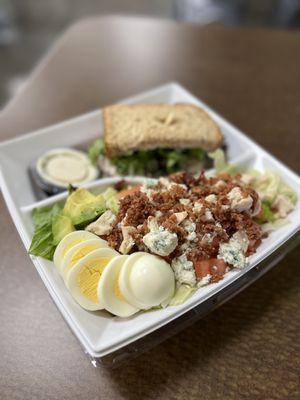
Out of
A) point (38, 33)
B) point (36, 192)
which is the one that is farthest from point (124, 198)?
point (38, 33)

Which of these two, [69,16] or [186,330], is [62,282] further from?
[69,16]

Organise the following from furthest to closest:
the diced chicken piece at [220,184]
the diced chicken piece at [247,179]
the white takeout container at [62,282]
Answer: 1. the diced chicken piece at [247,179]
2. the diced chicken piece at [220,184]
3. the white takeout container at [62,282]

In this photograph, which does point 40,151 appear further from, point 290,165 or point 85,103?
point 290,165

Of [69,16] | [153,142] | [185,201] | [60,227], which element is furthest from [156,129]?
[69,16]

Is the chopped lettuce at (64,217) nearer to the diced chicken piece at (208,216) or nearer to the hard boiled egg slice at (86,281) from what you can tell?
the hard boiled egg slice at (86,281)

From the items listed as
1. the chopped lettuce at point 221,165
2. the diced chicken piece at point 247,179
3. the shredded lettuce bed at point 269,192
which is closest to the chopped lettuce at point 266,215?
the shredded lettuce bed at point 269,192

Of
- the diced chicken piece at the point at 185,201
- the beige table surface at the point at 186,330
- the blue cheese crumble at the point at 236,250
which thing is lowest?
the beige table surface at the point at 186,330

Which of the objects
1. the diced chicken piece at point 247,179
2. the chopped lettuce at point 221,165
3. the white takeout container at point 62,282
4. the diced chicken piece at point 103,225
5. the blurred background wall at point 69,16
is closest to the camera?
the white takeout container at point 62,282
